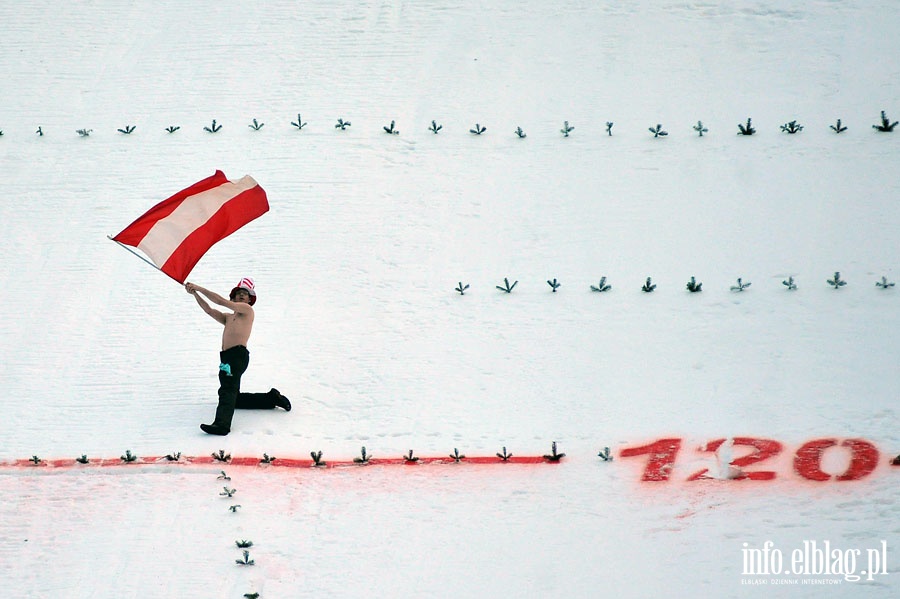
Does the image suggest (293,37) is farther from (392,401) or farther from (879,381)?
(879,381)

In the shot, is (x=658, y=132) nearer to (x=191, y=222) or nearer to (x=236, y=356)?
(x=191, y=222)

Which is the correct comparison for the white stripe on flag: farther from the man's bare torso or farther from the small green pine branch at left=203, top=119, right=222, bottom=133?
the small green pine branch at left=203, top=119, right=222, bottom=133

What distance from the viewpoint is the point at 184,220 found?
34.0 ft

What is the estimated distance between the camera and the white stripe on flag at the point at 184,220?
33.5ft

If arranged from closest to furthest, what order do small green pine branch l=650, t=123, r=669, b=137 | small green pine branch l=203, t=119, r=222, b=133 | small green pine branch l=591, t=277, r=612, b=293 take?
small green pine branch l=591, t=277, r=612, b=293 → small green pine branch l=650, t=123, r=669, b=137 → small green pine branch l=203, t=119, r=222, b=133

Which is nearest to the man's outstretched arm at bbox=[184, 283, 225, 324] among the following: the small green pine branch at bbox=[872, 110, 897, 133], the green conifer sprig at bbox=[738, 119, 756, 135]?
the green conifer sprig at bbox=[738, 119, 756, 135]

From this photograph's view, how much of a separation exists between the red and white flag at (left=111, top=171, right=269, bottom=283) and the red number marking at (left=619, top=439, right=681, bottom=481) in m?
3.54

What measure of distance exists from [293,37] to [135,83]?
192 centimetres

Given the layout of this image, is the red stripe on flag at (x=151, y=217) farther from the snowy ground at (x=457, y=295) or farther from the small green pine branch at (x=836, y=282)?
the small green pine branch at (x=836, y=282)

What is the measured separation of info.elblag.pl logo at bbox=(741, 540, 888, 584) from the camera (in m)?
8.44

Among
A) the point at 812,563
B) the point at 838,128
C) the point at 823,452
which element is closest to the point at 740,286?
the point at 823,452

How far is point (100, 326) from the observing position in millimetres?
11172

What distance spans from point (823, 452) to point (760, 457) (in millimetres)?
460

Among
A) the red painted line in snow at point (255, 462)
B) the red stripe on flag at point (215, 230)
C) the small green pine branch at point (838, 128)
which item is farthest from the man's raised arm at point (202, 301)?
the small green pine branch at point (838, 128)
